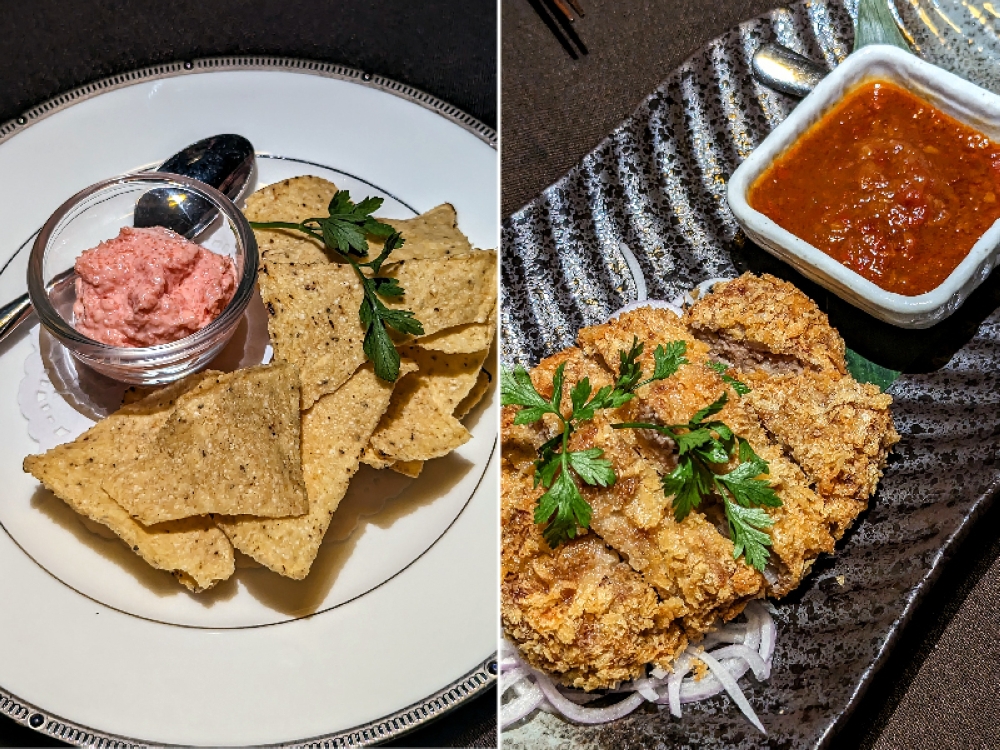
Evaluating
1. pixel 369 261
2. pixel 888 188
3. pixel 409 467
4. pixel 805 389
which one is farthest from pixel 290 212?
pixel 888 188

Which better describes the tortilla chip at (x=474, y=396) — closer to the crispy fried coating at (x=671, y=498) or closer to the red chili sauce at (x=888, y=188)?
the crispy fried coating at (x=671, y=498)

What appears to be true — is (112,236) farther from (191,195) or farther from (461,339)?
(461,339)

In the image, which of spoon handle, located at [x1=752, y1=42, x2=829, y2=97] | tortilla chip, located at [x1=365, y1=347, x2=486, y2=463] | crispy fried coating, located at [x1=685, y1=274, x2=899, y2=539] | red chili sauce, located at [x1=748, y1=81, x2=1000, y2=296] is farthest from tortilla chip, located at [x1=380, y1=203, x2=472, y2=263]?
spoon handle, located at [x1=752, y1=42, x2=829, y2=97]

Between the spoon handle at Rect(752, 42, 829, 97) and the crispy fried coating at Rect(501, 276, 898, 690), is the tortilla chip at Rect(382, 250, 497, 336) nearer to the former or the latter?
the crispy fried coating at Rect(501, 276, 898, 690)

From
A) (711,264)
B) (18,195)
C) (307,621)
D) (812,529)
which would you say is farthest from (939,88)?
(18,195)

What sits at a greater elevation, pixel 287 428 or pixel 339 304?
pixel 339 304

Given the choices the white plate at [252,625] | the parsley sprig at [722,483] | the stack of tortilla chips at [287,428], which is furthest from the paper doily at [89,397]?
the parsley sprig at [722,483]
